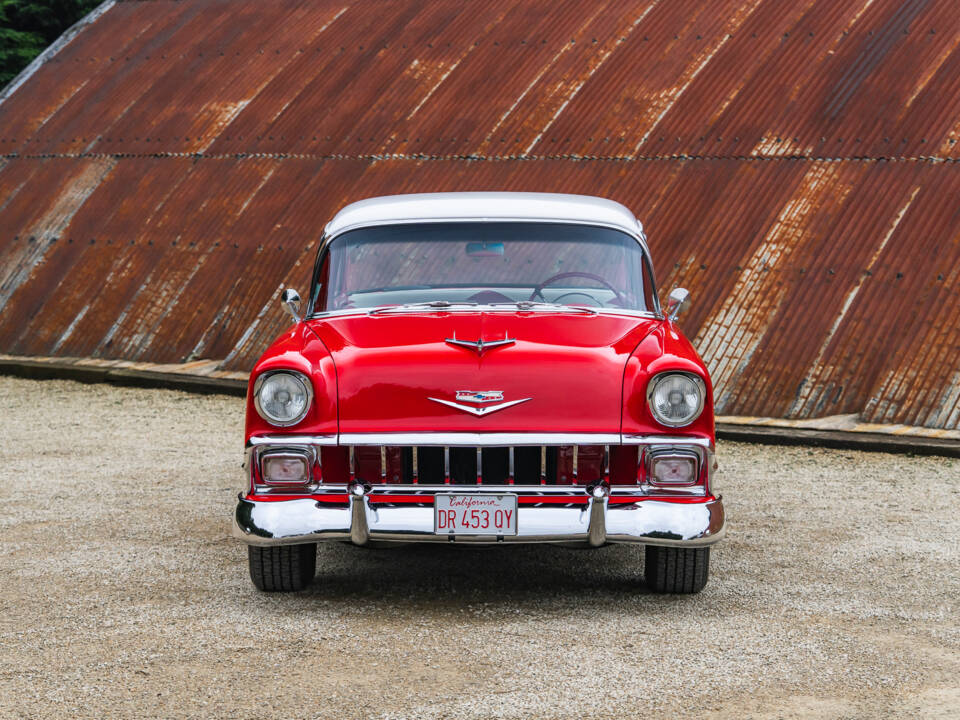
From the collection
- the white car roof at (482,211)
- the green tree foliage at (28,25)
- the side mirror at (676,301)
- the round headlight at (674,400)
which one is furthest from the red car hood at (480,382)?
the green tree foliage at (28,25)

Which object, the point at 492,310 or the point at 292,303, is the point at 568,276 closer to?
the point at 492,310

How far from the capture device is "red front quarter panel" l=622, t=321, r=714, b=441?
4523 mm

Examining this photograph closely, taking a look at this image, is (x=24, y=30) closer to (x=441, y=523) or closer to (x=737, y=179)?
(x=737, y=179)

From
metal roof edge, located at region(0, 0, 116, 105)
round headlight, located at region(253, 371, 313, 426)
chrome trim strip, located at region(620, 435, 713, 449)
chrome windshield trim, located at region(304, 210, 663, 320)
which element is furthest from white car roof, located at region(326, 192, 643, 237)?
metal roof edge, located at region(0, 0, 116, 105)

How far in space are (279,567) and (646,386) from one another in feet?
5.21

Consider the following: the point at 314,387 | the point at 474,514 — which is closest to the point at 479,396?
the point at 474,514

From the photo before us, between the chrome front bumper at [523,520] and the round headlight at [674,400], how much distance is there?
0.31 m

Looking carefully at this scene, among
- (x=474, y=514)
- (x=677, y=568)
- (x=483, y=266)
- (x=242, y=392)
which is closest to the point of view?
(x=474, y=514)

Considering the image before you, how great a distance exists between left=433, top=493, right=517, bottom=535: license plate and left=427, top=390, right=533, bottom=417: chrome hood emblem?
12.3 inches

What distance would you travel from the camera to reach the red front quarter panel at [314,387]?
454 cm

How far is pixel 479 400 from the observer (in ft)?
14.7

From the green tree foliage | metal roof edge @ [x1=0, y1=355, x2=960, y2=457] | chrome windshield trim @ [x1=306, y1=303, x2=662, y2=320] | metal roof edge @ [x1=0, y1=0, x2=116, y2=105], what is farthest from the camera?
the green tree foliage

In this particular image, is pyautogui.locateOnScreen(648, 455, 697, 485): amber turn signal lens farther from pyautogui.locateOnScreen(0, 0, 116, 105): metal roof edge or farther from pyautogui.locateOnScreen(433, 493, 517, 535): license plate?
pyautogui.locateOnScreen(0, 0, 116, 105): metal roof edge

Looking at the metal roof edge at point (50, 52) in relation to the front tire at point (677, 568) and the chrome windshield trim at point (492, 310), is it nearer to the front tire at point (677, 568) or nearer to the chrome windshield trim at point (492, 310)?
the chrome windshield trim at point (492, 310)
